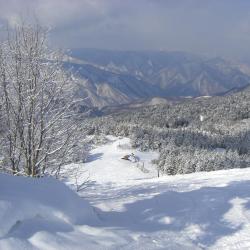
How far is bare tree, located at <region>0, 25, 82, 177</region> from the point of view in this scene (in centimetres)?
1596

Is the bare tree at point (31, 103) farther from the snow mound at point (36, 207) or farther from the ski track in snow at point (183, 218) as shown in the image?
the snow mound at point (36, 207)

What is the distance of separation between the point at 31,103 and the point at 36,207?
666cm

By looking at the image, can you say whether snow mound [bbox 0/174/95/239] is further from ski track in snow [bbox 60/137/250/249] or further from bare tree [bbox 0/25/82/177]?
bare tree [bbox 0/25/82/177]

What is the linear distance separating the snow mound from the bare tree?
473 centimetres

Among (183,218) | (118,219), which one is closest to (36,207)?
(118,219)

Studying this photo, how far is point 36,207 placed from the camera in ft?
32.9

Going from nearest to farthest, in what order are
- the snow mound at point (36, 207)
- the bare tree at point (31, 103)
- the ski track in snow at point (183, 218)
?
1. the snow mound at point (36, 207)
2. the ski track in snow at point (183, 218)
3. the bare tree at point (31, 103)

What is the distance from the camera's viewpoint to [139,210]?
13469mm

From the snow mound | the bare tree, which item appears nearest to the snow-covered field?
the snow mound

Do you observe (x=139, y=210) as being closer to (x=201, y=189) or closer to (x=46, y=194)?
(x=46, y=194)

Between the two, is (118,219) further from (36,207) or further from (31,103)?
(31,103)

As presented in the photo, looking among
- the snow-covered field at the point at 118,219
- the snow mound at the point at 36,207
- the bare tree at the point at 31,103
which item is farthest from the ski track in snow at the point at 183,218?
the bare tree at the point at 31,103

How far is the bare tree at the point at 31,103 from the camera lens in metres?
16.0

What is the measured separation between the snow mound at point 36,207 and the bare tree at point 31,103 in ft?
15.5
